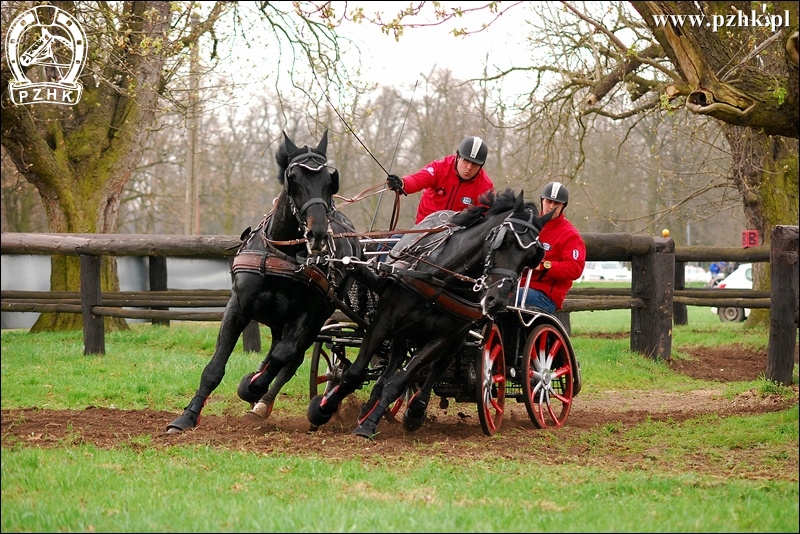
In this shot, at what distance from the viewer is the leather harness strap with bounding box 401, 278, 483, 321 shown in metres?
6.97

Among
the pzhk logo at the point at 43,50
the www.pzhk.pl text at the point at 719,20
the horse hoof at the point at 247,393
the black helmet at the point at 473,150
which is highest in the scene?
the pzhk logo at the point at 43,50

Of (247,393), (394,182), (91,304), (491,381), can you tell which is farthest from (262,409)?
(91,304)

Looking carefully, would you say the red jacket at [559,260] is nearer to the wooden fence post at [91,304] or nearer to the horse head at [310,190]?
the horse head at [310,190]

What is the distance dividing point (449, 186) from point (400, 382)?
219 cm

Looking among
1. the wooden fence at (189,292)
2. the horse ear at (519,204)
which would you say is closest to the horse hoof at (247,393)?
the horse ear at (519,204)

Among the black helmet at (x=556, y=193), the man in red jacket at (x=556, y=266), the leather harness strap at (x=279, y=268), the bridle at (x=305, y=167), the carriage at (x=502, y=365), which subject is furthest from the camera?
the black helmet at (x=556, y=193)

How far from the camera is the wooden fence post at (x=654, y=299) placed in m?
12.1

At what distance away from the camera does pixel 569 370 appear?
846cm

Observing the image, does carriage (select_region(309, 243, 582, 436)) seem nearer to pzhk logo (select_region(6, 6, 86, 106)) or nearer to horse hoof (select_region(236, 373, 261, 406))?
horse hoof (select_region(236, 373, 261, 406))

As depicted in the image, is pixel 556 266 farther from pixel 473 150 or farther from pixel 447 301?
pixel 447 301

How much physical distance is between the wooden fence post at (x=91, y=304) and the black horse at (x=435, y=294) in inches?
193

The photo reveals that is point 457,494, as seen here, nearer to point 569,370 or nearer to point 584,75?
point 569,370

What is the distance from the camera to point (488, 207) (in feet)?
23.5

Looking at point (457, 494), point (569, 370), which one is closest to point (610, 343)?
point (569, 370)
